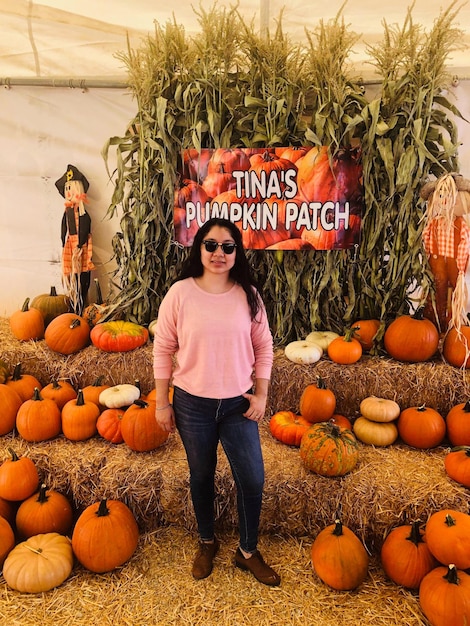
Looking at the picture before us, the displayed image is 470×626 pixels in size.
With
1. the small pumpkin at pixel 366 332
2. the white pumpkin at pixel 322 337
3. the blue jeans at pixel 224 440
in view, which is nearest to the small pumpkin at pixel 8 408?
the blue jeans at pixel 224 440

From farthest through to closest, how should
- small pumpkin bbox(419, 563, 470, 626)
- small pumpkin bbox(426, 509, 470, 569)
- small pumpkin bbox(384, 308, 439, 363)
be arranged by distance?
small pumpkin bbox(384, 308, 439, 363)
small pumpkin bbox(426, 509, 470, 569)
small pumpkin bbox(419, 563, 470, 626)

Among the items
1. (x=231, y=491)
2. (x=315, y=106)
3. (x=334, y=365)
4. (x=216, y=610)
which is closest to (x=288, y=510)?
(x=231, y=491)

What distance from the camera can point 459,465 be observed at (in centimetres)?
214

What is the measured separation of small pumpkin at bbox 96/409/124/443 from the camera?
2533 mm

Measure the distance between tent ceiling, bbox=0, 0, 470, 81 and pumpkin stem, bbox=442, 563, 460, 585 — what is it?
2723 mm

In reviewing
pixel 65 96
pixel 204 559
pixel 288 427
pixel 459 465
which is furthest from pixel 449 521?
pixel 65 96

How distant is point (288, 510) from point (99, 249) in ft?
7.94

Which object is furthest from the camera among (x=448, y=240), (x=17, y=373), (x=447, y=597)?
(x=17, y=373)

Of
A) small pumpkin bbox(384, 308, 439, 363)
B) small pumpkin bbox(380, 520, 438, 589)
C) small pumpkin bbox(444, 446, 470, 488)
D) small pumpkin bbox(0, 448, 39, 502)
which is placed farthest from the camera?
small pumpkin bbox(384, 308, 439, 363)

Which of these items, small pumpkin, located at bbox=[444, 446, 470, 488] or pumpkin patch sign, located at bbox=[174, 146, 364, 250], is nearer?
small pumpkin, located at bbox=[444, 446, 470, 488]

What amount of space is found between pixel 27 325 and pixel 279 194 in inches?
77.4

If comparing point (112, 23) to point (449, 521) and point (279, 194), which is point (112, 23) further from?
point (449, 521)

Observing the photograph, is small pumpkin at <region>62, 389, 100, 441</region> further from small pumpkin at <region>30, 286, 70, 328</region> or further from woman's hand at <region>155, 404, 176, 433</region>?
small pumpkin at <region>30, 286, 70, 328</region>

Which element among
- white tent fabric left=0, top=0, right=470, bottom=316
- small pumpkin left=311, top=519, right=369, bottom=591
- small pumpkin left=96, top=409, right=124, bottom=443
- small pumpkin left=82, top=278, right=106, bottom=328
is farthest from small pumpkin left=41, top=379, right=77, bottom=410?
small pumpkin left=311, top=519, right=369, bottom=591
